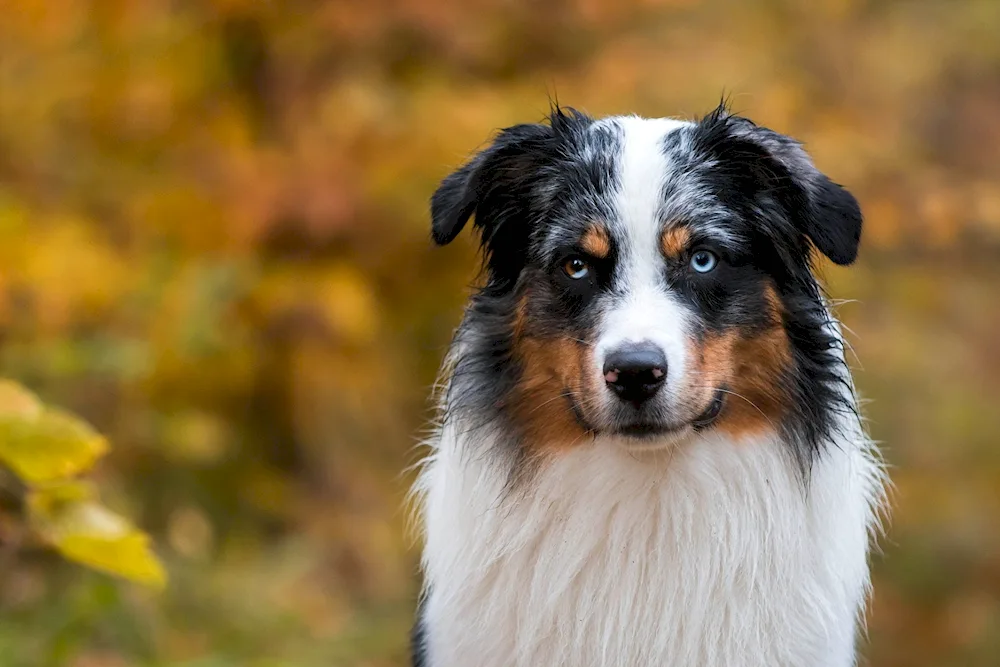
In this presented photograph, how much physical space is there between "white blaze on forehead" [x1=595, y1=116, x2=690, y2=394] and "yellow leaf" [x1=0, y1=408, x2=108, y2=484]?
1.32m

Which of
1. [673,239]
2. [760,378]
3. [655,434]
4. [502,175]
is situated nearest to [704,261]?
[673,239]

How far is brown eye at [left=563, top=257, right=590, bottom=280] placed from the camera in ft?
10.6

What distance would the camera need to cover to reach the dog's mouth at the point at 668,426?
308cm

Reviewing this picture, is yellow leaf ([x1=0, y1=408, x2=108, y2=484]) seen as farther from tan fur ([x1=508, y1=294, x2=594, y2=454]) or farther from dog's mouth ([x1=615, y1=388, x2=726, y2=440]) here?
dog's mouth ([x1=615, y1=388, x2=726, y2=440])

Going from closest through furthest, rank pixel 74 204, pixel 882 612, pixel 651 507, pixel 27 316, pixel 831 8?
1. pixel 651 507
2. pixel 27 316
3. pixel 74 204
4. pixel 831 8
5. pixel 882 612

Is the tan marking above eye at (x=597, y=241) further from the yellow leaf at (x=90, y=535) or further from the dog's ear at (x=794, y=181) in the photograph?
the yellow leaf at (x=90, y=535)

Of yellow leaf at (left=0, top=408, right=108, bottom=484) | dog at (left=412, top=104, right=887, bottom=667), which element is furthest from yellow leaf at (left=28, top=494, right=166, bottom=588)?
dog at (left=412, top=104, right=887, bottom=667)

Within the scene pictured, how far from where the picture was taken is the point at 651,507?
3355mm

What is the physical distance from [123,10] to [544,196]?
3.52 metres

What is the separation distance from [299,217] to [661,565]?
3.51m

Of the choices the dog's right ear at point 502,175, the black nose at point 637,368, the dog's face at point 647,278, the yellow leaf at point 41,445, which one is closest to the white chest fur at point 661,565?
the dog's face at point 647,278

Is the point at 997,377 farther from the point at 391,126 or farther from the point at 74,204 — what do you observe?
the point at 74,204

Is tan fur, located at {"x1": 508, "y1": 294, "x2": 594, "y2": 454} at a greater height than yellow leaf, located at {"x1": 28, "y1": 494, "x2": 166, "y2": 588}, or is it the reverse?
tan fur, located at {"x1": 508, "y1": 294, "x2": 594, "y2": 454}

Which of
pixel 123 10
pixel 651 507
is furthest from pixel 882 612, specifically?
pixel 123 10
